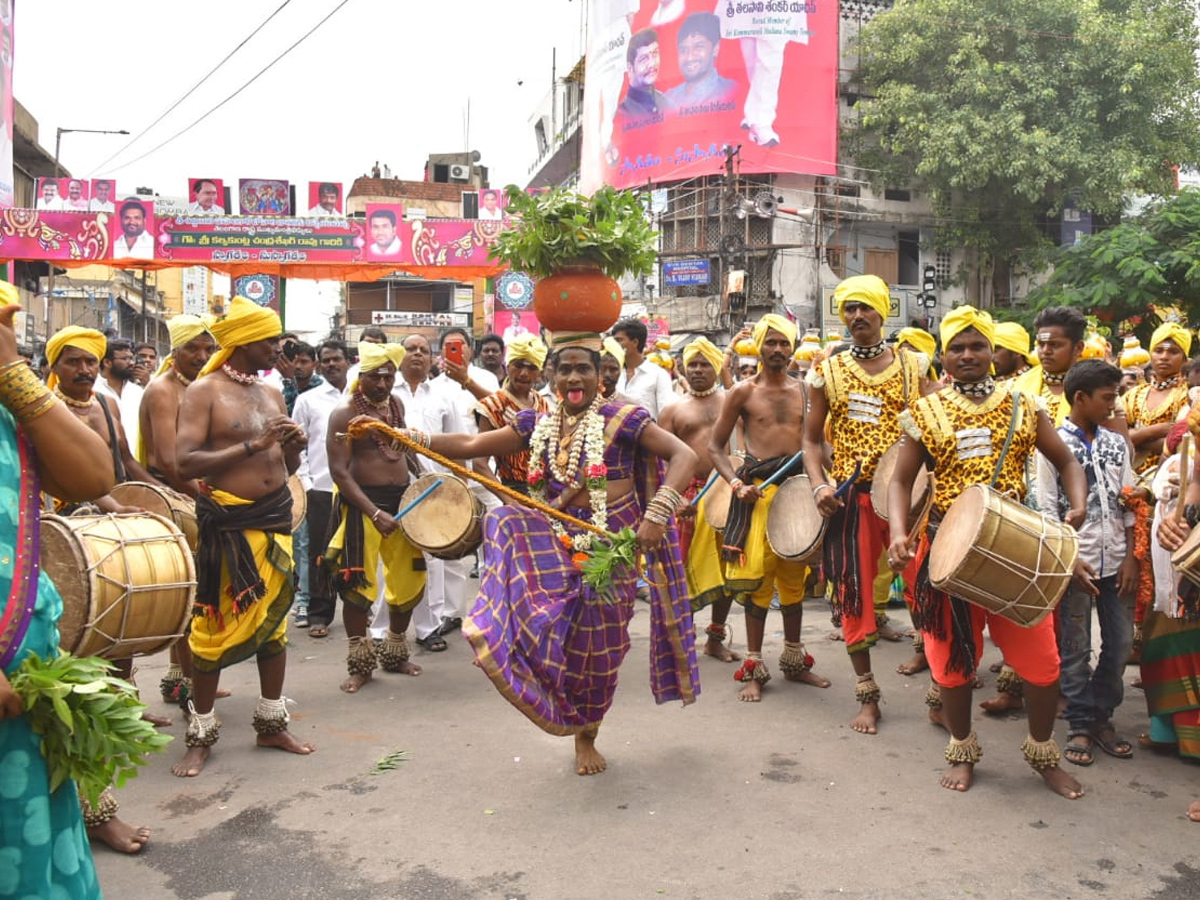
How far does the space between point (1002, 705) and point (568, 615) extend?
2843 mm

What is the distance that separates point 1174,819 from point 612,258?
3564 mm

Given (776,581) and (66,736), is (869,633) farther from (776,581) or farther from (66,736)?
(66,736)

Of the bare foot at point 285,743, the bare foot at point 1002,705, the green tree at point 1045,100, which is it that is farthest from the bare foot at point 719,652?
the green tree at point 1045,100

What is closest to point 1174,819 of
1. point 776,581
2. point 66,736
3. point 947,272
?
point 776,581

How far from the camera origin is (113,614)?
357cm

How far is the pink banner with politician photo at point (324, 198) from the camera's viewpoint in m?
27.2

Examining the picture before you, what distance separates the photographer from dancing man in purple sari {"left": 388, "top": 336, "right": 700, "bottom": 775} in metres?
4.82

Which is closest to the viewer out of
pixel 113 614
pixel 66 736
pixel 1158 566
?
pixel 66 736

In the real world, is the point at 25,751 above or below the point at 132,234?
below

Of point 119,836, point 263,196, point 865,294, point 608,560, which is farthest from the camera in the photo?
point 263,196

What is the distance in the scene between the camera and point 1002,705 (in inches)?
242

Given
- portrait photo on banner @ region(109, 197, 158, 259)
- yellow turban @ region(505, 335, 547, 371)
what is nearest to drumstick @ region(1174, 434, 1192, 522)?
yellow turban @ region(505, 335, 547, 371)

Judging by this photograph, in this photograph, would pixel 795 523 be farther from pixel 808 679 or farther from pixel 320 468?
pixel 320 468

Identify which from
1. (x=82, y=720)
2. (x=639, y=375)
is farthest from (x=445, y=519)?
(x=82, y=720)
